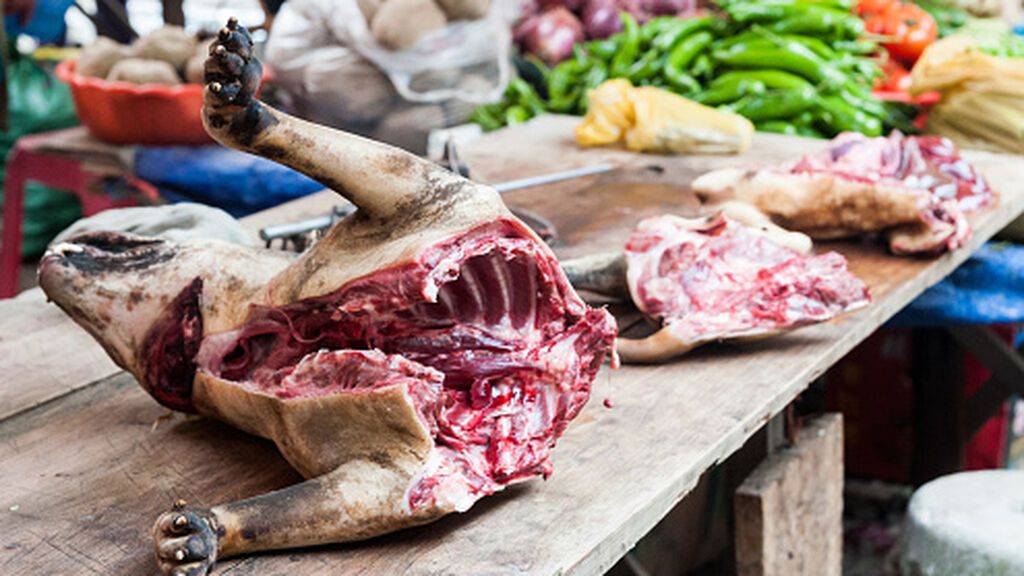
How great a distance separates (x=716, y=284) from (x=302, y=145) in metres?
1.12

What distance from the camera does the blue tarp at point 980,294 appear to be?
153 inches

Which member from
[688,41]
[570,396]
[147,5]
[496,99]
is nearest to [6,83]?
[496,99]

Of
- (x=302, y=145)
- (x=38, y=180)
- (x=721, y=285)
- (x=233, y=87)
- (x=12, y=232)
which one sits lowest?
(x=12, y=232)

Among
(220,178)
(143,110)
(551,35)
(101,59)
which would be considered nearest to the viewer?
(220,178)

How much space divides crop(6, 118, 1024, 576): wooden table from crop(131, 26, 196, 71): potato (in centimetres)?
220

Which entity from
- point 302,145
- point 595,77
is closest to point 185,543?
point 302,145

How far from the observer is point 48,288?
2250 millimetres

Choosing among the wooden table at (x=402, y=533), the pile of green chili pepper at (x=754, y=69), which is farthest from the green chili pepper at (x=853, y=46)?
the wooden table at (x=402, y=533)

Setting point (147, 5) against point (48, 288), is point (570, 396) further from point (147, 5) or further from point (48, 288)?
point (147, 5)

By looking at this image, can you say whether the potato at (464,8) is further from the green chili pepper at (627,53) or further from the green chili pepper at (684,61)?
the green chili pepper at (684,61)

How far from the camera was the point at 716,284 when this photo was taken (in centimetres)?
268

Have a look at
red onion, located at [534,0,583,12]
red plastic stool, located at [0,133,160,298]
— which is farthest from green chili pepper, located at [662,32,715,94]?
red plastic stool, located at [0,133,160,298]

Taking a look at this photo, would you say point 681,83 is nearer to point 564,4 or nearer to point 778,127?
point 778,127

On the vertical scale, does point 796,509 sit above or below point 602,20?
below
